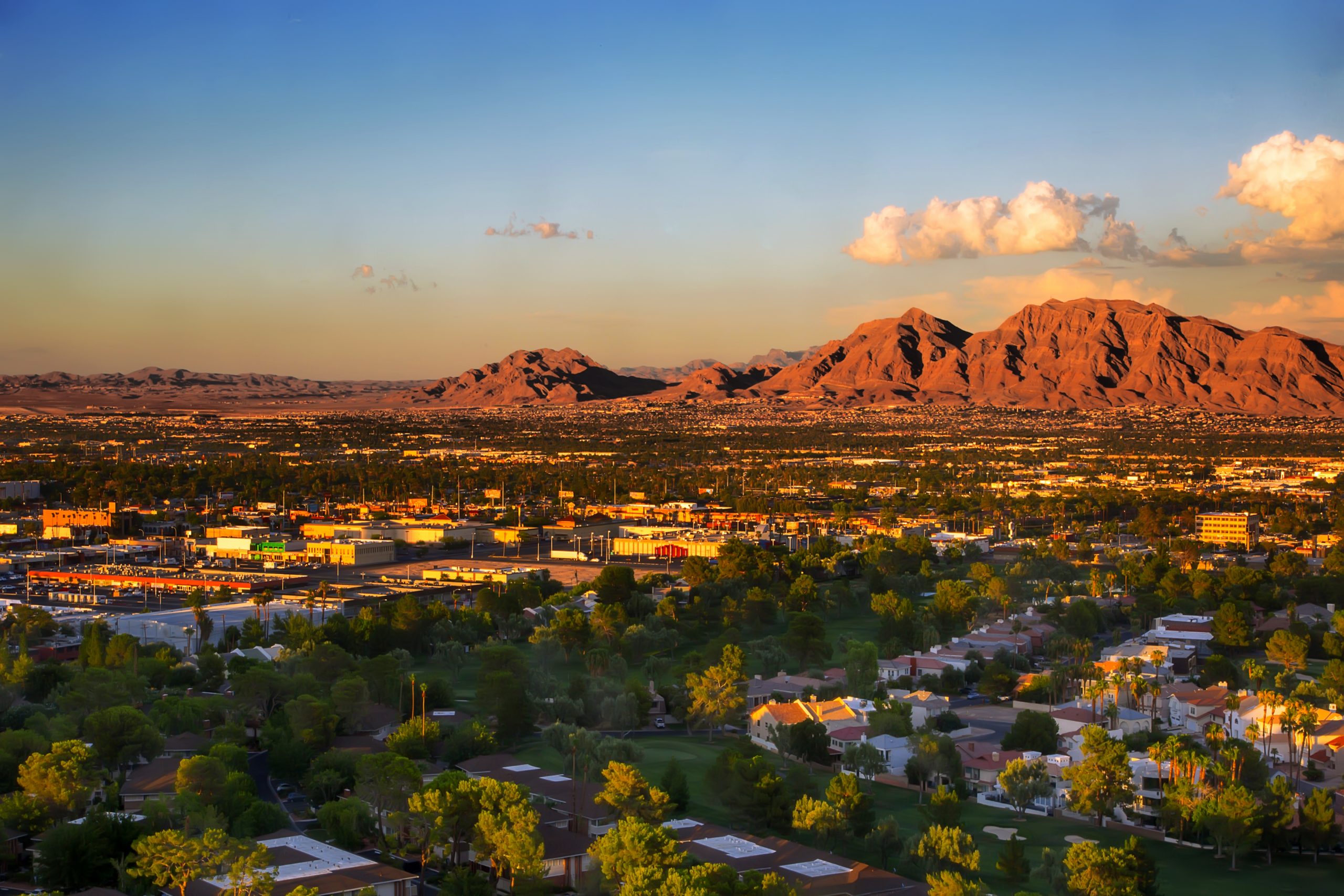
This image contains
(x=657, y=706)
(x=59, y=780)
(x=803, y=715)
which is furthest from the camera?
(x=657, y=706)

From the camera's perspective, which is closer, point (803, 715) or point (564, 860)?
point (564, 860)

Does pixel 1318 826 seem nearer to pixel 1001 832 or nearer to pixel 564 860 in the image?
pixel 1001 832

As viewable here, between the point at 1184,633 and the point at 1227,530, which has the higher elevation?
the point at 1227,530

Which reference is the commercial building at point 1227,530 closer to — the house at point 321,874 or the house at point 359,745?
the house at point 359,745

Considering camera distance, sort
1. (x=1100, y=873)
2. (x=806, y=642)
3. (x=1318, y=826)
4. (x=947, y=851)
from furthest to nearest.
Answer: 1. (x=806, y=642)
2. (x=1318, y=826)
3. (x=947, y=851)
4. (x=1100, y=873)

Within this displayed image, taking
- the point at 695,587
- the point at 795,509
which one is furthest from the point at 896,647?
the point at 795,509

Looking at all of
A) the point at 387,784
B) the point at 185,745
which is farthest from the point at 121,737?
the point at 387,784

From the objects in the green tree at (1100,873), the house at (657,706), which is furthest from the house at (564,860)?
the house at (657,706)
